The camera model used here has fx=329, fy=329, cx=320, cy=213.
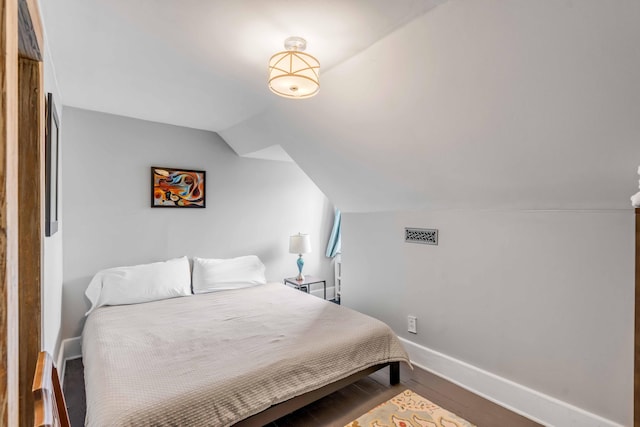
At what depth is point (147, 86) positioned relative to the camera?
249cm

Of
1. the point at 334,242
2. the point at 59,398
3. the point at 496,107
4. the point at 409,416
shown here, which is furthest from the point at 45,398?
the point at 334,242

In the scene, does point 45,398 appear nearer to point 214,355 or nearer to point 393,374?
point 214,355

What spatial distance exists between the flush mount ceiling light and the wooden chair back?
1.50 meters

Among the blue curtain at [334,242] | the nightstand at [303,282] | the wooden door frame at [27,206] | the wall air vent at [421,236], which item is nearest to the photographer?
the wooden door frame at [27,206]

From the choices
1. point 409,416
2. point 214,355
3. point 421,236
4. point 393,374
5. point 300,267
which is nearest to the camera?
point 214,355

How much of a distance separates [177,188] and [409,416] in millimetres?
2999

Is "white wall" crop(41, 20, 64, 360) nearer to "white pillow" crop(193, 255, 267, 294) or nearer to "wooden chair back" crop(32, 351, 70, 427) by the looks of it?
"wooden chair back" crop(32, 351, 70, 427)

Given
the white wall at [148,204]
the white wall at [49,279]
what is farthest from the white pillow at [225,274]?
the white wall at [49,279]

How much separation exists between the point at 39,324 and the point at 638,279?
208 centimetres

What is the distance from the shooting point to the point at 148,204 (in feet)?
11.1

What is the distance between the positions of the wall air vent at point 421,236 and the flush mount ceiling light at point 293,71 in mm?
1632

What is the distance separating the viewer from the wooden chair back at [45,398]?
2.42 ft

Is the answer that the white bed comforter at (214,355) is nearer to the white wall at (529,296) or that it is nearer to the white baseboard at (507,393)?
the white baseboard at (507,393)

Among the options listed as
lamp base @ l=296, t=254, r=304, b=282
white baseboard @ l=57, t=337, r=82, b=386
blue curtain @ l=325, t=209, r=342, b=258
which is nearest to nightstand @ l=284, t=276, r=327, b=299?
lamp base @ l=296, t=254, r=304, b=282
